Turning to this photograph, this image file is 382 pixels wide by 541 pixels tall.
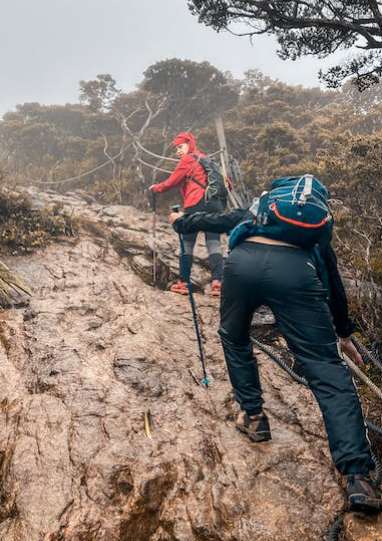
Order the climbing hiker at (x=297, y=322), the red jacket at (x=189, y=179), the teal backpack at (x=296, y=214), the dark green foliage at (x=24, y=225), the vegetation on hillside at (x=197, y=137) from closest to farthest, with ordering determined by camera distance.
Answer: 1. the climbing hiker at (x=297, y=322)
2. the teal backpack at (x=296, y=214)
3. the red jacket at (x=189, y=179)
4. the dark green foliage at (x=24, y=225)
5. the vegetation on hillside at (x=197, y=137)

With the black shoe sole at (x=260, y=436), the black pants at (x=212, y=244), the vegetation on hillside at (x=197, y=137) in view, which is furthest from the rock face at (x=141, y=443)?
the vegetation on hillside at (x=197, y=137)

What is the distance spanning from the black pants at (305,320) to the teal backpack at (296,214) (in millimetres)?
101

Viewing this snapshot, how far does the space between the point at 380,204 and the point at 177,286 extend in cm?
502

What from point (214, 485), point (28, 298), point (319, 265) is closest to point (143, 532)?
point (214, 485)

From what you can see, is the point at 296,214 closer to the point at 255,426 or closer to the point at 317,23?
the point at 255,426

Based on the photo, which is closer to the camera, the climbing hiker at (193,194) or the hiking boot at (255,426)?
the hiking boot at (255,426)

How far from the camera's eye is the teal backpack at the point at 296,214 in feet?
7.62

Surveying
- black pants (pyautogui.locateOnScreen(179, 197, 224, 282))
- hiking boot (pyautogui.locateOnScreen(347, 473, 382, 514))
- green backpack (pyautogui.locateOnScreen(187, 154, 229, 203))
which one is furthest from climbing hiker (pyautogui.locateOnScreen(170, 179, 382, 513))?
green backpack (pyautogui.locateOnScreen(187, 154, 229, 203))

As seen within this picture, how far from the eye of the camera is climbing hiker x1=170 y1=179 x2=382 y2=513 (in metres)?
2.05

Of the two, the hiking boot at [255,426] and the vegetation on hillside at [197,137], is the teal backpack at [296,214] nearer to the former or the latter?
the hiking boot at [255,426]

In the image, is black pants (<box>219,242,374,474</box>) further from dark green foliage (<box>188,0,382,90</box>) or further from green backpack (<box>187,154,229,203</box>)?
dark green foliage (<box>188,0,382,90</box>)

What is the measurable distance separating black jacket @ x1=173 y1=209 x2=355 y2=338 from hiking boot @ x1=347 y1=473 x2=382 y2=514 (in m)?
1.08

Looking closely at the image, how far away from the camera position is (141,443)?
8.75ft

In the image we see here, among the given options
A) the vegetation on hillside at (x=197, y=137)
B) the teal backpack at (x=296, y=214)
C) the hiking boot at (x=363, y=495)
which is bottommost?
the hiking boot at (x=363, y=495)
